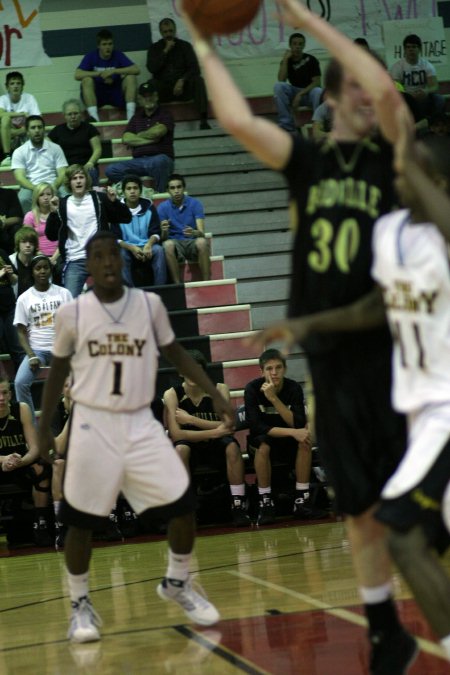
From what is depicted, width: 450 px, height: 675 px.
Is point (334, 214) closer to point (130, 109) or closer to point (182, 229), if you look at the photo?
point (182, 229)

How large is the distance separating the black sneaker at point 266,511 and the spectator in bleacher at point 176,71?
671 cm

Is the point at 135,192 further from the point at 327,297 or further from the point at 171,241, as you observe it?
the point at 327,297

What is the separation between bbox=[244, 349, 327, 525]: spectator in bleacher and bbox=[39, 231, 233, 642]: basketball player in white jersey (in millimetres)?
4185

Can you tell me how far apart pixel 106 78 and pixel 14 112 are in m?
1.35

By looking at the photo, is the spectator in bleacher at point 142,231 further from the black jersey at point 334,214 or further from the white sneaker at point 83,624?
the black jersey at point 334,214

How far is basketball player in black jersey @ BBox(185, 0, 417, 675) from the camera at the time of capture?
12.9ft

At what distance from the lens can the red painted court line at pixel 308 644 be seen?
443 cm

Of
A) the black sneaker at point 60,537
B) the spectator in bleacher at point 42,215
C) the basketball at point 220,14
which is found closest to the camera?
the basketball at point 220,14

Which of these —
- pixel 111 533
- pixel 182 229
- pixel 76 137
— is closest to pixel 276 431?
pixel 111 533

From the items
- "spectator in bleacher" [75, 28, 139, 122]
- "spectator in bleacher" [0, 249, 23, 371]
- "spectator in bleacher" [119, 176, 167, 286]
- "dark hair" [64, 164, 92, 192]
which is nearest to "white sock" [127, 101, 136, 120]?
"spectator in bleacher" [75, 28, 139, 122]

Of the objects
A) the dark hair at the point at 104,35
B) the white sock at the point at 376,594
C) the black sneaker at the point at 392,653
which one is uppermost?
the dark hair at the point at 104,35

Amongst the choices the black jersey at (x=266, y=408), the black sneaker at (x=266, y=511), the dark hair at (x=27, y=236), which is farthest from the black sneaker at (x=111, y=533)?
the dark hair at (x=27, y=236)

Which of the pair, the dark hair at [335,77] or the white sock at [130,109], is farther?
the white sock at [130,109]

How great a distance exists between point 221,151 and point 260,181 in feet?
2.48
